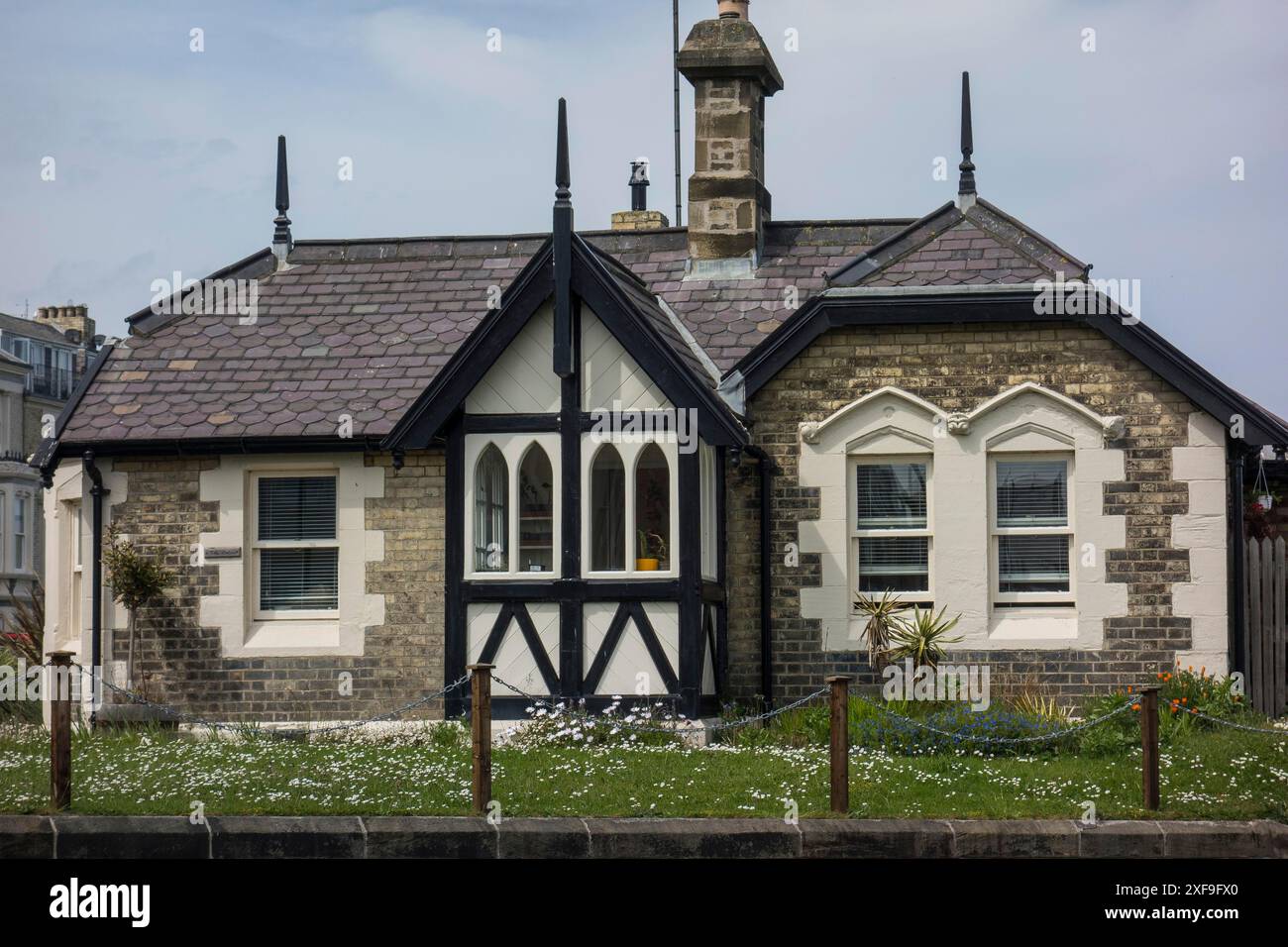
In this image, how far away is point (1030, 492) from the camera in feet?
55.7

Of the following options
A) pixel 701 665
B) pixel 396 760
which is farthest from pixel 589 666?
pixel 396 760

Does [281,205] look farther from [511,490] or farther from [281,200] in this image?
[511,490]

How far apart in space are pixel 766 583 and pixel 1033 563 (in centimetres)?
246

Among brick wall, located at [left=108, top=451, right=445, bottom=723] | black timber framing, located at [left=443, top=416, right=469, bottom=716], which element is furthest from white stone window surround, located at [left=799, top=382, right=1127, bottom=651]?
brick wall, located at [left=108, top=451, right=445, bottom=723]

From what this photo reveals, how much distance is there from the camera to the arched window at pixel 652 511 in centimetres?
1614

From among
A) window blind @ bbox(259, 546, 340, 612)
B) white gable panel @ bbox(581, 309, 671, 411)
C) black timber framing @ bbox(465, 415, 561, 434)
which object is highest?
white gable panel @ bbox(581, 309, 671, 411)

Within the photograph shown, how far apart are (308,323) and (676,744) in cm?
653

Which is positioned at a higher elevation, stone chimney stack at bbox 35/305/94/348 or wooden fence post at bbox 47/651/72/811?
stone chimney stack at bbox 35/305/94/348

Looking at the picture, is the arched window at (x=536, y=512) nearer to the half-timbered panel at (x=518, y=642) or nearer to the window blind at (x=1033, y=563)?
the half-timbered panel at (x=518, y=642)

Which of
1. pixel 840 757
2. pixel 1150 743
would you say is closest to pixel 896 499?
pixel 1150 743

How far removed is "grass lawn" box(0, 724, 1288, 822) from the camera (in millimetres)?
12023

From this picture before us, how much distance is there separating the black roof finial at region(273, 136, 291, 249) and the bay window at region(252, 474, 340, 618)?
3.58 metres

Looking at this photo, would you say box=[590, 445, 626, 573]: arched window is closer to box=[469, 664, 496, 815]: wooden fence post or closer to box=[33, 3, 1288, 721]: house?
box=[33, 3, 1288, 721]: house

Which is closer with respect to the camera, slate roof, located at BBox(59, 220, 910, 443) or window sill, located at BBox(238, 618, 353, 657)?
window sill, located at BBox(238, 618, 353, 657)
